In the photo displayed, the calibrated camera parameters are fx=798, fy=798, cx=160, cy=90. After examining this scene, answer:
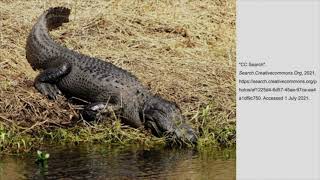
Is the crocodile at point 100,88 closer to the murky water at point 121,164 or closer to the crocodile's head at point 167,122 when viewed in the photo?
the crocodile's head at point 167,122

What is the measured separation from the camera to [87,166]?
228 inches

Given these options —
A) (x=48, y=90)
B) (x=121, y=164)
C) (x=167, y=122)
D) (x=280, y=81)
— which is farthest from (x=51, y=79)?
(x=280, y=81)

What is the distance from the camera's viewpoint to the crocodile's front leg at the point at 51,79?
7.48 metres

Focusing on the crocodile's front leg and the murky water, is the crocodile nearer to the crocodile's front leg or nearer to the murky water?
the crocodile's front leg

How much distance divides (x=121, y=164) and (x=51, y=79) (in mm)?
2048

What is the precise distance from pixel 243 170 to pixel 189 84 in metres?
2.46

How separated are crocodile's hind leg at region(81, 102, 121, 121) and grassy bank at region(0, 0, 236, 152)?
3.9 inches

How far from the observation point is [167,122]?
679 centimetres

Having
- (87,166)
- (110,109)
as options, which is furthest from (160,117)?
(87,166)

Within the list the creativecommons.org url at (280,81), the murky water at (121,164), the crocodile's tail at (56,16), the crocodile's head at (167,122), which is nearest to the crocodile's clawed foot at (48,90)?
the crocodile's head at (167,122)

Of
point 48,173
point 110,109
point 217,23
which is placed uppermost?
point 217,23

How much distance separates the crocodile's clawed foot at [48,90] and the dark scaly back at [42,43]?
1.66ft

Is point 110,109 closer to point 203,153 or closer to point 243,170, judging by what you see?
point 203,153

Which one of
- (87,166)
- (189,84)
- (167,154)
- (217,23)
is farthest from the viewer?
(217,23)
